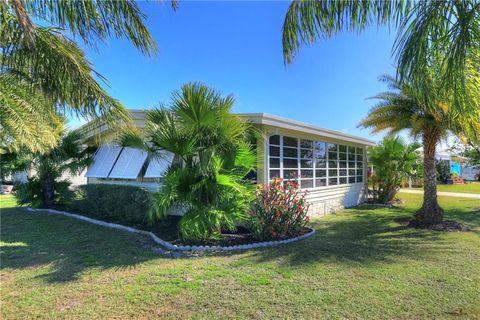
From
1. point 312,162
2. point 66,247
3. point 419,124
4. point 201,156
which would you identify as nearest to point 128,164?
point 66,247

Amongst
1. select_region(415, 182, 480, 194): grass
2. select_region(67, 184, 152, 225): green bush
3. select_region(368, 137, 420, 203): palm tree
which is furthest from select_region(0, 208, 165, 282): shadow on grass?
select_region(415, 182, 480, 194): grass

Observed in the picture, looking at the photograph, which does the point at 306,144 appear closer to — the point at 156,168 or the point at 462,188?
the point at 156,168

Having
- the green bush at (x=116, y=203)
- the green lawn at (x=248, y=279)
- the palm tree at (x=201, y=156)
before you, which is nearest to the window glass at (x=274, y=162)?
the palm tree at (x=201, y=156)

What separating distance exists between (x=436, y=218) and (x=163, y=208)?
27.1ft

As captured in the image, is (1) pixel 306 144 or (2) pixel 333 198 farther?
(2) pixel 333 198

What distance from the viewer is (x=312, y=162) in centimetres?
1212

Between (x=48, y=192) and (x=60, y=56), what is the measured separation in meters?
10.3

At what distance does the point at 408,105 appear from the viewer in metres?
10.0

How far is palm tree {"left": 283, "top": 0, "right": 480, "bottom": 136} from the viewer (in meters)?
3.71

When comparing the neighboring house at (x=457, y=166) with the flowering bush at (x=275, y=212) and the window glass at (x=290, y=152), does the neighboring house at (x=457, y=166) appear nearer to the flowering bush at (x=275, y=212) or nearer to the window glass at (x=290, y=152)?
the window glass at (x=290, y=152)

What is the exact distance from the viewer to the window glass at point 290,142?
10.5 meters

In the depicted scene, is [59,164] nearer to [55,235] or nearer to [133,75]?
[55,235]

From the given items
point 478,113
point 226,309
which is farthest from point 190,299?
point 478,113

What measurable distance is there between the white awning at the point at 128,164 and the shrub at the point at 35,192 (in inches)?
135
